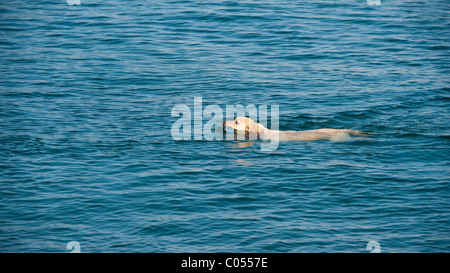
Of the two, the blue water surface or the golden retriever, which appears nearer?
the blue water surface

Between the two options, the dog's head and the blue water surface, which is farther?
the dog's head

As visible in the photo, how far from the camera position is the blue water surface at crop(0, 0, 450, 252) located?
1189cm

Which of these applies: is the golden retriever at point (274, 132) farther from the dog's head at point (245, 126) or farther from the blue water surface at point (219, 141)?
the blue water surface at point (219, 141)

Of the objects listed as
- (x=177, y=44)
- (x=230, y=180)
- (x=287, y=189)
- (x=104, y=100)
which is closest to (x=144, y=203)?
(x=230, y=180)

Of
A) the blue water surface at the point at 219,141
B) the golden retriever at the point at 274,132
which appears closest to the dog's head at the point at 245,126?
the golden retriever at the point at 274,132

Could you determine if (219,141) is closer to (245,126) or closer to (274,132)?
(245,126)

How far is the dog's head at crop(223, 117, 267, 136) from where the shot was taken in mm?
16141

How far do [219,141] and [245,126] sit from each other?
0.74 m

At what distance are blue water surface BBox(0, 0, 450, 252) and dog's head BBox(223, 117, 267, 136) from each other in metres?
0.30

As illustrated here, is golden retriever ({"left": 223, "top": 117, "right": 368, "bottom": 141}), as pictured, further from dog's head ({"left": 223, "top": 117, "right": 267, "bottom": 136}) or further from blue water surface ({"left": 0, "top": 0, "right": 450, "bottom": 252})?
blue water surface ({"left": 0, "top": 0, "right": 450, "bottom": 252})

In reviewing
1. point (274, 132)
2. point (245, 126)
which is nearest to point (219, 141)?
point (245, 126)

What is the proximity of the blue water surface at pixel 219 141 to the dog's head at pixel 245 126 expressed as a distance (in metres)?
0.30

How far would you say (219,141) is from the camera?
16.3m

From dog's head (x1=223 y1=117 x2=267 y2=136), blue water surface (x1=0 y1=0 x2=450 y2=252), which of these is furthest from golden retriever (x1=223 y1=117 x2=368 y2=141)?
blue water surface (x1=0 y1=0 x2=450 y2=252)
